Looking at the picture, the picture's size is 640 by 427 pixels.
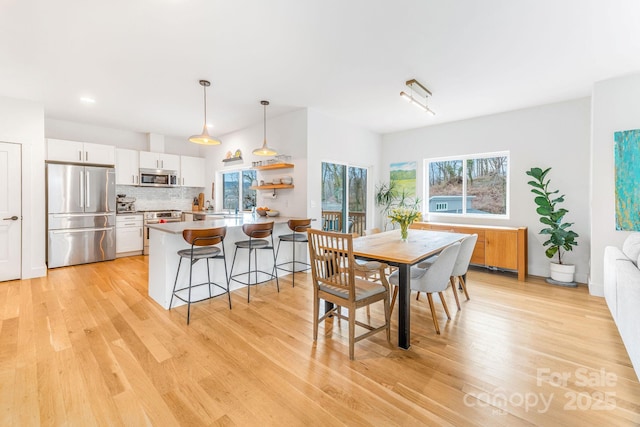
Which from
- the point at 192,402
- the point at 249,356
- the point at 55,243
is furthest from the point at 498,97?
the point at 55,243

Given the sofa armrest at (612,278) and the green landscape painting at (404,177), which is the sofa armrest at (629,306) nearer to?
the sofa armrest at (612,278)

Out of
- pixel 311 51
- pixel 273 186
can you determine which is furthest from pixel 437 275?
pixel 273 186

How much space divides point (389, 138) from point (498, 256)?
3.30m

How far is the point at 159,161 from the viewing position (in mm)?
6453

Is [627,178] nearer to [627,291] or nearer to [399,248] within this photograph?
[627,291]

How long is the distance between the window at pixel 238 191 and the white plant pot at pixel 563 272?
549 centimetres

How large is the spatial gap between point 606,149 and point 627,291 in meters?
2.43

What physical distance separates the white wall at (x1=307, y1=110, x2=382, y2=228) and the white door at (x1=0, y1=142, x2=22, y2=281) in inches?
175

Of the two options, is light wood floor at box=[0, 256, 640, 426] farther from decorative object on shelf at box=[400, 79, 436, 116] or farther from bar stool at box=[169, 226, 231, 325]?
decorative object on shelf at box=[400, 79, 436, 116]

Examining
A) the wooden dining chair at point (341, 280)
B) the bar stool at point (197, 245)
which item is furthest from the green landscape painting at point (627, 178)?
the bar stool at point (197, 245)

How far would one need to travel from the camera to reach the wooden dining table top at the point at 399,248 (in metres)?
2.33

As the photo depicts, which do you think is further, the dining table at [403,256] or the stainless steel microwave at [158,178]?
the stainless steel microwave at [158,178]

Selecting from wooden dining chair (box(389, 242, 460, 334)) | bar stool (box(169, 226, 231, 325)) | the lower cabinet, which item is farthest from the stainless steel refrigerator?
wooden dining chair (box(389, 242, 460, 334))

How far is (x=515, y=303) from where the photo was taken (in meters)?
3.37
